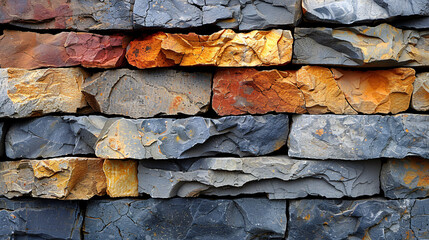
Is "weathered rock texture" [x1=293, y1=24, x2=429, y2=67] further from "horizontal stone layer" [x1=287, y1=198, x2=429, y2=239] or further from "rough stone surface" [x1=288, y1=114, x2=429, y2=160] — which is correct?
"horizontal stone layer" [x1=287, y1=198, x2=429, y2=239]

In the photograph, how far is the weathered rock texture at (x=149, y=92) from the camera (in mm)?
2324

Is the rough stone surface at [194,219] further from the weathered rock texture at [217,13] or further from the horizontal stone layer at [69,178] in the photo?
the weathered rock texture at [217,13]

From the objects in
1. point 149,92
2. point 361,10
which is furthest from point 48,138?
point 361,10

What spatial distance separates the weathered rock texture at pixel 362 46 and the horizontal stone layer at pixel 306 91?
3.1 inches

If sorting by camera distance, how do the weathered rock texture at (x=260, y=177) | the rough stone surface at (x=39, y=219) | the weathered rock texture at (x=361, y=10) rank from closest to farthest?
1. the weathered rock texture at (x=361, y=10)
2. the weathered rock texture at (x=260, y=177)
3. the rough stone surface at (x=39, y=219)

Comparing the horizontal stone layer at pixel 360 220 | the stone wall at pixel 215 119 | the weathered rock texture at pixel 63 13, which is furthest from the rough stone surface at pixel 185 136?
the weathered rock texture at pixel 63 13

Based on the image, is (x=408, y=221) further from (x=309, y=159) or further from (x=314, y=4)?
(x=314, y=4)

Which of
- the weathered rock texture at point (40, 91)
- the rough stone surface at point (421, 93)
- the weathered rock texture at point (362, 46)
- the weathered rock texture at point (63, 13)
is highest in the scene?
the weathered rock texture at point (63, 13)

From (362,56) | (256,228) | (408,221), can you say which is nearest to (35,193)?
(256,228)

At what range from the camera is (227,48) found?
2201 millimetres

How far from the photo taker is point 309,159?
2312 millimetres

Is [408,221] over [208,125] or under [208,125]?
under

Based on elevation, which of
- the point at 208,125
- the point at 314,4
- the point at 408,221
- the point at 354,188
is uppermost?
the point at 314,4

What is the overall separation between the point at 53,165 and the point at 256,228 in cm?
151
